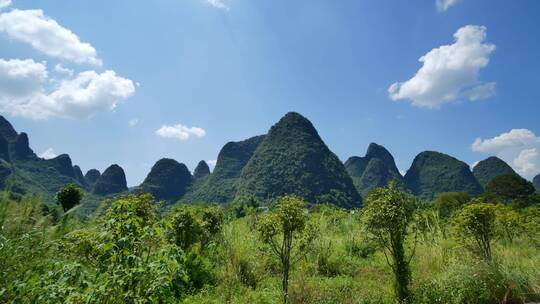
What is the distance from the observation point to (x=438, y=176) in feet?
420

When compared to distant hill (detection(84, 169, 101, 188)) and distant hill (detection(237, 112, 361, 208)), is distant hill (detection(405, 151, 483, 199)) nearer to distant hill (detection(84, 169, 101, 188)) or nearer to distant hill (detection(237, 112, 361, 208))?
distant hill (detection(237, 112, 361, 208))

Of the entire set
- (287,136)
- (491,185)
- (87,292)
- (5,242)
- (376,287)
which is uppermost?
(287,136)

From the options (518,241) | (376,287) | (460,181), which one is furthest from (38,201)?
(460,181)

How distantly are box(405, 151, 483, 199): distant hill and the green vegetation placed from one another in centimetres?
12058

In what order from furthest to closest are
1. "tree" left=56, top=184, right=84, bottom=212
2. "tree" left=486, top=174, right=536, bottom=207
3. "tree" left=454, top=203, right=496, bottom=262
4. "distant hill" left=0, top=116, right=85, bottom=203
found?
1. "distant hill" left=0, top=116, right=85, bottom=203
2. "tree" left=486, top=174, right=536, bottom=207
3. "tree" left=56, top=184, right=84, bottom=212
4. "tree" left=454, top=203, right=496, bottom=262

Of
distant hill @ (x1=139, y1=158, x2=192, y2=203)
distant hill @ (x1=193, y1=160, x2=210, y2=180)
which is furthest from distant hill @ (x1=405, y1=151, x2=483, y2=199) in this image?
distant hill @ (x1=139, y1=158, x2=192, y2=203)

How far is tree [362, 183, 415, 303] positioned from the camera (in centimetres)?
604

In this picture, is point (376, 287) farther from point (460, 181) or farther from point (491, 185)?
point (460, 181)

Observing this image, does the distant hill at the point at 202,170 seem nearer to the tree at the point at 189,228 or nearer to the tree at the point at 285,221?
the tree at the point at 189,228

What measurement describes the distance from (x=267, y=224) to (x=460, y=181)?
13025 centimetres

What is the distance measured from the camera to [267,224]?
615 cm

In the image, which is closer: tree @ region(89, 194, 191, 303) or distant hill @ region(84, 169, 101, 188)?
tree @ region(89, 194, 191, 303)

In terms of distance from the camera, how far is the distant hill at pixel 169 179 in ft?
414

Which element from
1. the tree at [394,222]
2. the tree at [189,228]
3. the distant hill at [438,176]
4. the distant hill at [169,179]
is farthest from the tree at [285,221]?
the distant hill at [169,179]
